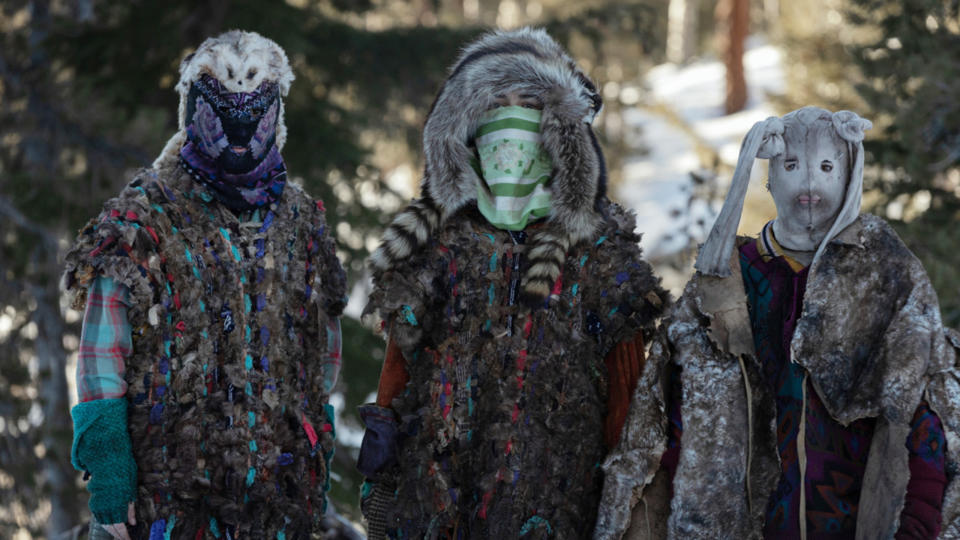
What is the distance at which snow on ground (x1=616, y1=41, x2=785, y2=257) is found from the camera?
61.7 feet

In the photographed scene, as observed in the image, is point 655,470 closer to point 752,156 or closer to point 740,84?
point 752,156

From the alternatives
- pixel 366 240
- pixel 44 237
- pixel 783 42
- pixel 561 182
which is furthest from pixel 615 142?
pixel 561 182

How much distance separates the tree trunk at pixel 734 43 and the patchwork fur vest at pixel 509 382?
1802cm

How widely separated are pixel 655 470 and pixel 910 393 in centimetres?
72

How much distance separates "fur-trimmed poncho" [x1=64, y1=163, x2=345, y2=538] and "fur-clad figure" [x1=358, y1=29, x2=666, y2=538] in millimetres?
273

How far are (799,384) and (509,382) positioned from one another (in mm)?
843

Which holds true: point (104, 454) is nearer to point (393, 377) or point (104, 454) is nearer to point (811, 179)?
point (393, 377)

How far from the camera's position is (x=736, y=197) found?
2523mm

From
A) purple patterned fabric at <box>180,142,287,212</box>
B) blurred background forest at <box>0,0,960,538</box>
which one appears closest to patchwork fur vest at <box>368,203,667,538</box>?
purple patterned fabric at <box>180,142,287,212</box>

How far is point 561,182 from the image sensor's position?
9.12 feet

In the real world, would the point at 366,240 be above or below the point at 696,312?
above

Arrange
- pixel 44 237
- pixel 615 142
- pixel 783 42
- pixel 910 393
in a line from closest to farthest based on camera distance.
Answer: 1. pixel 910 393
2. pixel 44 237
3. pixel 783 42
4. pixel 615 142

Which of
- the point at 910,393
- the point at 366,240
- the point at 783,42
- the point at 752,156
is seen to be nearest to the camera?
the point at 910,393

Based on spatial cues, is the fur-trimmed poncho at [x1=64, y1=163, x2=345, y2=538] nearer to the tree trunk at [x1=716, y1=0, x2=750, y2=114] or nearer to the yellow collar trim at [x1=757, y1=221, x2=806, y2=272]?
the yellow collar trim at [x1=757, y1=221, x2=806, y2=272]
